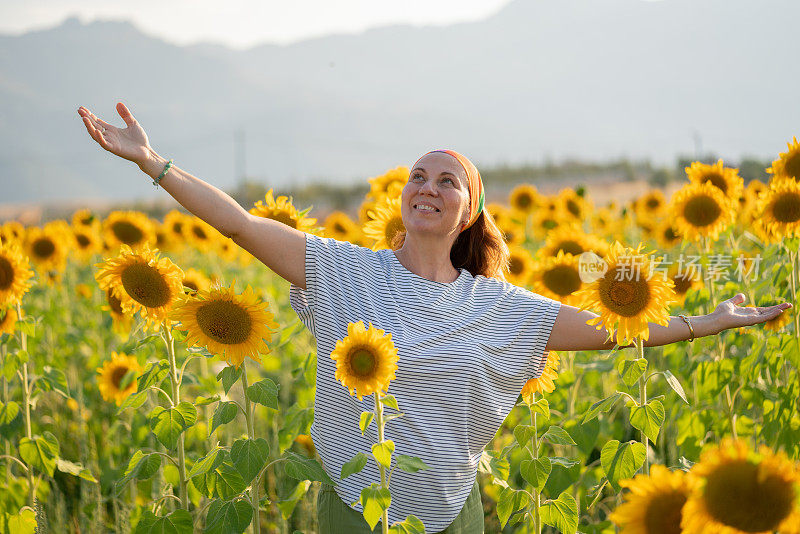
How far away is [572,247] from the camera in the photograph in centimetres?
381

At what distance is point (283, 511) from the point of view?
2.83 m

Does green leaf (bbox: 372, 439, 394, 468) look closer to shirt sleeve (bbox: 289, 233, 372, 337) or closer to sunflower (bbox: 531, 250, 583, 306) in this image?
shirt sleeve (bbox: 289, 233, 372, 337)

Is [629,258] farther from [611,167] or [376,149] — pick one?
[376,149]

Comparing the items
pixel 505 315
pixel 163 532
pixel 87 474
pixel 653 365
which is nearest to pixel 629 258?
pixel 505 315

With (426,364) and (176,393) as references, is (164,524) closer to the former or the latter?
(176,393)

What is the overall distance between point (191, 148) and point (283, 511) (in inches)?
4459

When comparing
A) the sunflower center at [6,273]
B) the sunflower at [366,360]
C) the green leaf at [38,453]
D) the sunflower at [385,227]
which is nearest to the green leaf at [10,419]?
the green leaf at [38,453]

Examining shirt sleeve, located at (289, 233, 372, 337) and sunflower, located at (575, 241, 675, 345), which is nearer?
sunflower, located at (575, 241, 675, 345)

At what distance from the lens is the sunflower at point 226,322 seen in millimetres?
2498

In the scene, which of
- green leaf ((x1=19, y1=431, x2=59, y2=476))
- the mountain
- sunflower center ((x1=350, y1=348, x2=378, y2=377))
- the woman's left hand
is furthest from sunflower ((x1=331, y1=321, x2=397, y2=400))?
the mountain

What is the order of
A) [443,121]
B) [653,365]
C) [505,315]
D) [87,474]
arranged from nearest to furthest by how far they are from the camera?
[505,315]
[87,474]
[653,365]
[443,121]

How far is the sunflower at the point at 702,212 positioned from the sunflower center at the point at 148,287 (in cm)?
251

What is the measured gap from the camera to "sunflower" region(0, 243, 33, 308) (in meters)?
3.30

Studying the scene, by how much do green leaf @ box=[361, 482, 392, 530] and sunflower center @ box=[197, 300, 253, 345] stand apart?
2.70 ft
